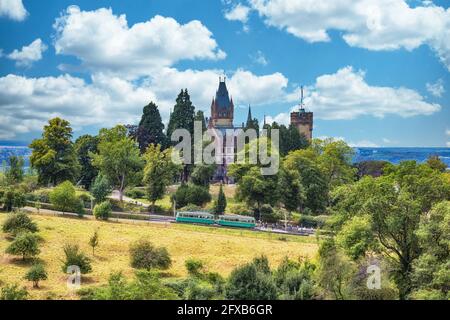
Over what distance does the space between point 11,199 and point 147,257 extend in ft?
70.8

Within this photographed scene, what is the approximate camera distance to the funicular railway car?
57.0 m

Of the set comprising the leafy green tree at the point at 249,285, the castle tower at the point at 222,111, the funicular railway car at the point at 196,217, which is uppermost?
the castle tower at the point at 222,111

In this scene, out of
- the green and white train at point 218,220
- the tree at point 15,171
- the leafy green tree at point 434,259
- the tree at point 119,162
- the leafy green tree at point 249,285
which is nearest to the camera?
the leafy green tree at point 434,259

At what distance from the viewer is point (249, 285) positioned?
96.1 feet

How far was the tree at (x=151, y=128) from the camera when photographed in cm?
8638

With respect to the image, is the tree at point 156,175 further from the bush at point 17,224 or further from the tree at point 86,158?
the bush at point 17,224

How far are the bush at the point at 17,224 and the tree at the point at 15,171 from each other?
28.3m

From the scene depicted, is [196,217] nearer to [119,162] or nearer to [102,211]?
[102,211]

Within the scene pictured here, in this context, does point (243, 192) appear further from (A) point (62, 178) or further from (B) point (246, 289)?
(B) point (246, 289)

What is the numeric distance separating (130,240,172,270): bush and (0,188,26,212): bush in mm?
19856

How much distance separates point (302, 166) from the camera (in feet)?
238

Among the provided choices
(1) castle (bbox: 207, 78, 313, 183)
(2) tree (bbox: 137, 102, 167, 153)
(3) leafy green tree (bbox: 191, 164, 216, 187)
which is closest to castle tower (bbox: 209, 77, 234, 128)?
(1) castle (bbox: 207, 78, 313, 183)

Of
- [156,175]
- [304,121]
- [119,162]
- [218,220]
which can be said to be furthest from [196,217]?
[304,121]

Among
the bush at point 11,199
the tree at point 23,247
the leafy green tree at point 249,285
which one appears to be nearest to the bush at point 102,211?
the bush at point 11,199
